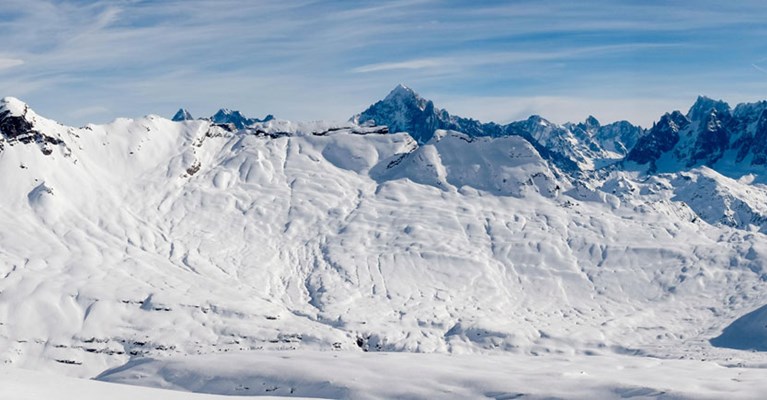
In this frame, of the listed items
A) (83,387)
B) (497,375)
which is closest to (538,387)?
(497,375)

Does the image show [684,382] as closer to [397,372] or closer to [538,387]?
[538,387]

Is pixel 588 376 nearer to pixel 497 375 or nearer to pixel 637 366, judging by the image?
pixel 497 375

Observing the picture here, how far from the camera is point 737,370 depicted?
146m

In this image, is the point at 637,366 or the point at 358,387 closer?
→ the point at 358,387

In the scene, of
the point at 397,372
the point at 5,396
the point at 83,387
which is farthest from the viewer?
the point at 397,372

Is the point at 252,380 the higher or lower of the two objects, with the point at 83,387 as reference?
lower

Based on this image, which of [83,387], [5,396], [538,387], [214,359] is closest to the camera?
[5,396]

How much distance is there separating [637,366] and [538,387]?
34.2m

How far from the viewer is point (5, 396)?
6247 cm

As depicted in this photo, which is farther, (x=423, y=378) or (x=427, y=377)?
(x=427, y=377)

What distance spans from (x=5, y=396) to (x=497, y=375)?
86.1 metres

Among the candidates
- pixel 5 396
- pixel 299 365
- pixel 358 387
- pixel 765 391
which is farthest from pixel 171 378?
pixel 765 391

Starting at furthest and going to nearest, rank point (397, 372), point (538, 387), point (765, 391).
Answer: point (397, 372), point (538, 387), point (765, 391)

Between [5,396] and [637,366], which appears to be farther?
[637,366]
